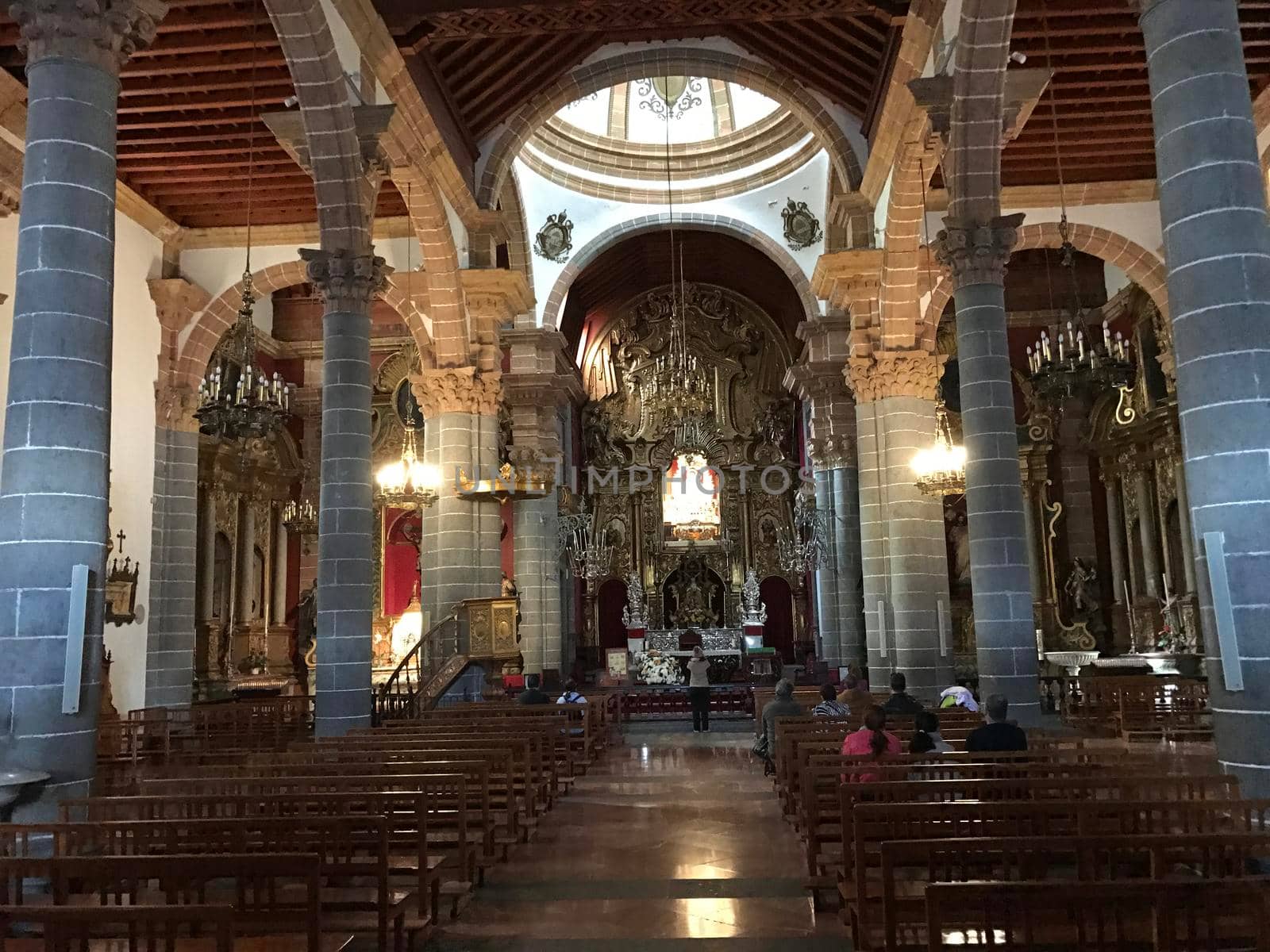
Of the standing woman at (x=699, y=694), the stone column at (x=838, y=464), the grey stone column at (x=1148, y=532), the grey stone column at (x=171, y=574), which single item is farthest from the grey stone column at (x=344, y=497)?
the grey stone column at (x=1148, y=532)

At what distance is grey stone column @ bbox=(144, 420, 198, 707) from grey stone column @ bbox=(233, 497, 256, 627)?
499 cm

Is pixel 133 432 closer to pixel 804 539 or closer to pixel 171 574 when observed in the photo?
pixel 171 574

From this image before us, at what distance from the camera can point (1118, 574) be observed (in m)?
19.3

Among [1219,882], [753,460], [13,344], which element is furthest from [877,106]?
[753,460]

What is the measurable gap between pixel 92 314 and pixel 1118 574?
59.1 ft

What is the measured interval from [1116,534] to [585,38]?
12.8m

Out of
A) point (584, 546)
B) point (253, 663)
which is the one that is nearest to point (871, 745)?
point (253, 663)

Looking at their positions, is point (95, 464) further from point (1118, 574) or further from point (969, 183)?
point (1118, 574)

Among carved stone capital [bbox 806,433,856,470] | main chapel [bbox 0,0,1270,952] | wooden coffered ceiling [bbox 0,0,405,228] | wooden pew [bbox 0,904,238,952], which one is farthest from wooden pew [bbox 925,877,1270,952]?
carved stone capital [bbox 806,433,856,470]

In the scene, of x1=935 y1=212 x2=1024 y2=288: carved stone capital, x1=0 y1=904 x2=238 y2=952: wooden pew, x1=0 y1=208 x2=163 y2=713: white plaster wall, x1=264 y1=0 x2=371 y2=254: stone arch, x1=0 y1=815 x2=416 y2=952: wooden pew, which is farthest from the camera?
x1=0 y1=208 x2=163 y2=713: white plaster wall

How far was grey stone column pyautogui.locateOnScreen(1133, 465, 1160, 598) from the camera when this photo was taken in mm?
17906

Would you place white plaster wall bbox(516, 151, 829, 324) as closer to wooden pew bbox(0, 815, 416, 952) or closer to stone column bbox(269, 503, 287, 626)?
stone column bbox(269, 503, 287, 626)

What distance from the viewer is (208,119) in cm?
1244

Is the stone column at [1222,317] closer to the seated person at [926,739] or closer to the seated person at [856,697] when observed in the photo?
the seated person at [926,739]
